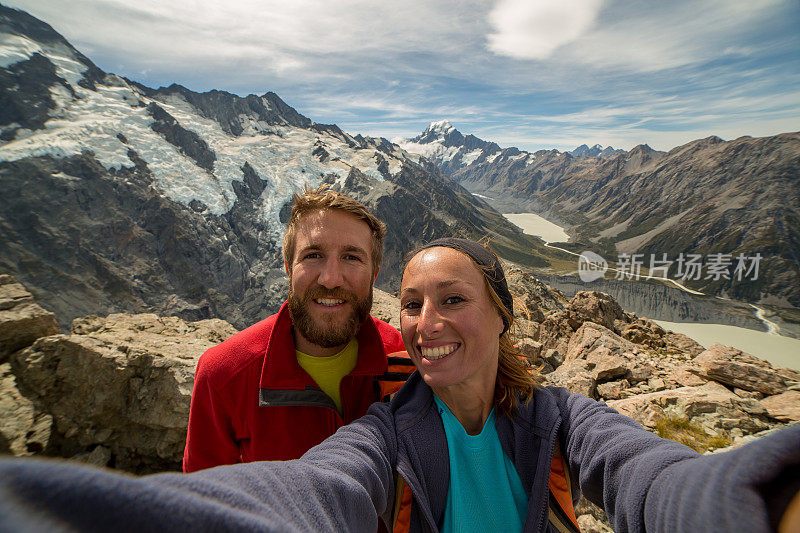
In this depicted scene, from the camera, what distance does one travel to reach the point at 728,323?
117750 mm

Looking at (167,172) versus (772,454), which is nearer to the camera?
(772,454)

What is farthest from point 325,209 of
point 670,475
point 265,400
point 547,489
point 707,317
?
point 707,317

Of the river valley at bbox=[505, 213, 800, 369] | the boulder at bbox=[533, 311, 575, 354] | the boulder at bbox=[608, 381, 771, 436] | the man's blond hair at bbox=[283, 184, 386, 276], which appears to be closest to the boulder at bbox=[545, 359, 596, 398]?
Result: the boulder at bbox=[608, 381, 771, 436]

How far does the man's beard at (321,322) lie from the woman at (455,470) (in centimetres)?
91

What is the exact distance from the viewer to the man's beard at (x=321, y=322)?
4.24 metres

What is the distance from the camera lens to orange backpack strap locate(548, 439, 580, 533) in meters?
2.90

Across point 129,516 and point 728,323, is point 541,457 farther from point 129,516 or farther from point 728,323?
point 728,323

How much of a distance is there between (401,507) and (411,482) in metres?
0.26

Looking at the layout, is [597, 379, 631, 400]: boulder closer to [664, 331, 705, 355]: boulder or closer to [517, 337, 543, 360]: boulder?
[517, 337, 543, 360]: boulder

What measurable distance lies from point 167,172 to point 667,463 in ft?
447

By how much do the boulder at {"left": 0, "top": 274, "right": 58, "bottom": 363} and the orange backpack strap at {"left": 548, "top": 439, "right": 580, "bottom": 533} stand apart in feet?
34.9

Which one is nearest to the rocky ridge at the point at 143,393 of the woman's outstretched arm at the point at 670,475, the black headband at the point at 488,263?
the black headband at the point at 488,263

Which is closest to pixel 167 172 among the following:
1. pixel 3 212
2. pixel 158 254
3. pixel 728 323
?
pixel 158 254

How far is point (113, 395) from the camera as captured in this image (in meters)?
7.94
